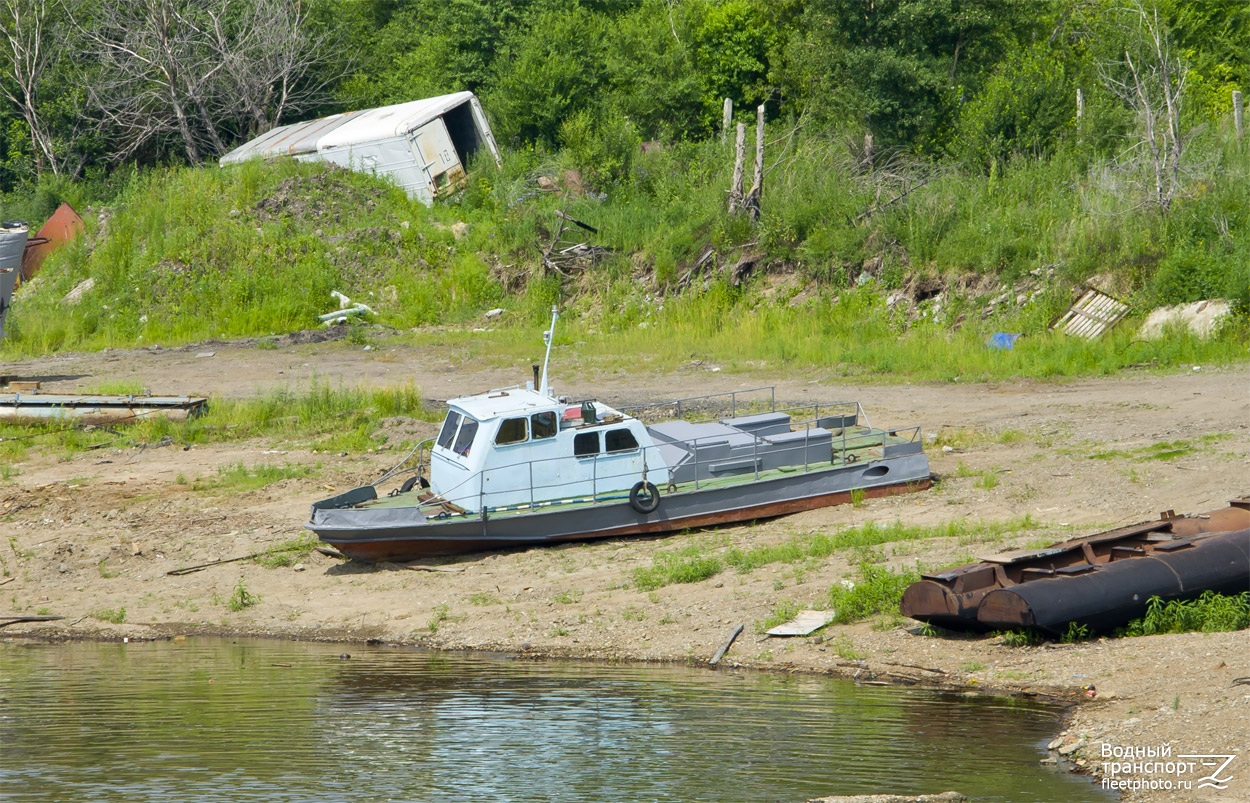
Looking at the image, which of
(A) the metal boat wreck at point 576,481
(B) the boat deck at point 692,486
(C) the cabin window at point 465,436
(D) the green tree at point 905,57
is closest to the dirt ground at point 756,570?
(A) the metal boat wreck at point 576,481

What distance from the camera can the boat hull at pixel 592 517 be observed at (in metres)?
16.8

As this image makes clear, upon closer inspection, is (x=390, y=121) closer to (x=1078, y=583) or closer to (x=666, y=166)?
(x=666, y=166)

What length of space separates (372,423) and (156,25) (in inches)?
917

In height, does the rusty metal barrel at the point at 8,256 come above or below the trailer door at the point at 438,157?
below

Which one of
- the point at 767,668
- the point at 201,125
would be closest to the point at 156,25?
the point at 201,125

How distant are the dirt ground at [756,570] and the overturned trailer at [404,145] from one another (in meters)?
16.9

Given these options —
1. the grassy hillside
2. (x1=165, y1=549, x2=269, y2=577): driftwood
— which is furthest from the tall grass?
the grassy hillside

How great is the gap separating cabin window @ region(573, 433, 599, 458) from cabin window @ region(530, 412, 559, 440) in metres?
0.34

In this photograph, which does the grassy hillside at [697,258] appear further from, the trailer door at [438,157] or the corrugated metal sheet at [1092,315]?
the trailer door at [438,157]

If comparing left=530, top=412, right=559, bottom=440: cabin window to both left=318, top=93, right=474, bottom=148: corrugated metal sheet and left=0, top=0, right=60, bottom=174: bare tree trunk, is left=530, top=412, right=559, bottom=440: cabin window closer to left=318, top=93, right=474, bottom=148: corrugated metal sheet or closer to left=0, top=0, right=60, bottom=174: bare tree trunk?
left=318, top=93, right=474, bottom=148: corrugated metal sheet

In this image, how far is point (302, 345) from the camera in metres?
32.3

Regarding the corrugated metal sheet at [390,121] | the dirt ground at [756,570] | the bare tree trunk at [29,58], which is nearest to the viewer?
the dirt ground at [756,570]

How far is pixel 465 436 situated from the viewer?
17.4 metres

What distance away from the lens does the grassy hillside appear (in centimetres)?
2853
